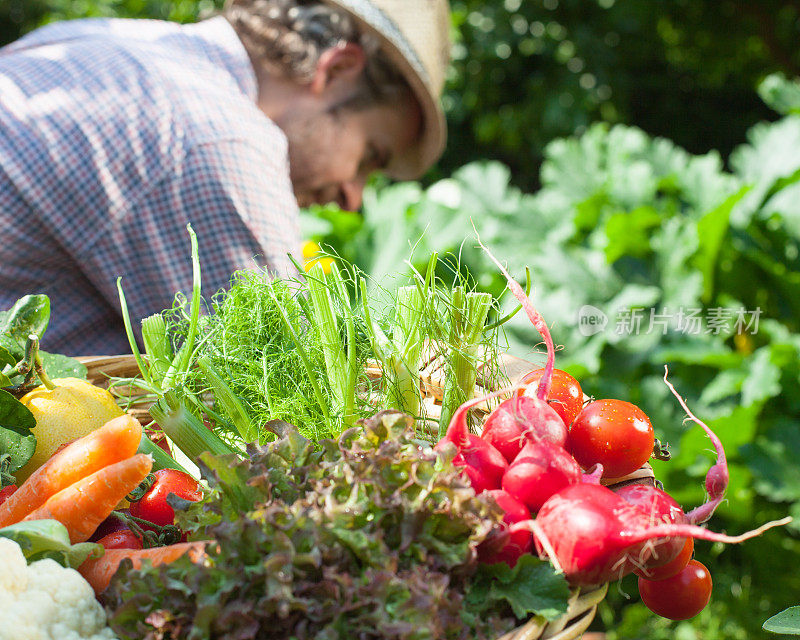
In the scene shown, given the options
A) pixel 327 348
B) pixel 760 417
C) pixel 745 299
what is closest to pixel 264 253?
pixel 327 348

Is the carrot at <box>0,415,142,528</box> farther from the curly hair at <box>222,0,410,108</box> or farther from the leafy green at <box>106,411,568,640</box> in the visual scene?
the curly hair at <box>222,0,410,108</box>

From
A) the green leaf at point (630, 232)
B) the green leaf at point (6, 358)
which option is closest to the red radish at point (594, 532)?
the green leaf at point (6, 358)

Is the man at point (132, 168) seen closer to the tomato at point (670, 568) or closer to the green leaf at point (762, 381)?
the tomato at point (670, 568)

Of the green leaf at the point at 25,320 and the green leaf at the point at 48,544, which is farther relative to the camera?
the green leaf at the point at 25,320

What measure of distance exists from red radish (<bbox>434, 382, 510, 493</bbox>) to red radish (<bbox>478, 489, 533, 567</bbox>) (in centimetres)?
4

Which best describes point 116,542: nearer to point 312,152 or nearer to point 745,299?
point 312,152

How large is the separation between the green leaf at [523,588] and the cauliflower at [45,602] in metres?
0.37

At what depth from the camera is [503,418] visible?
88cm

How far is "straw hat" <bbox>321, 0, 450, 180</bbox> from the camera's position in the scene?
185 centimetres

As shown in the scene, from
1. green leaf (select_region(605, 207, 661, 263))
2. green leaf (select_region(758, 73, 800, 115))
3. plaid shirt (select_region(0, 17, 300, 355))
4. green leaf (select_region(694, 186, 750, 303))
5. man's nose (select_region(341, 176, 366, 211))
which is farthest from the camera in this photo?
green leaf (select_region(758, 73, 800, 115))

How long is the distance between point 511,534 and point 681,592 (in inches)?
9.8

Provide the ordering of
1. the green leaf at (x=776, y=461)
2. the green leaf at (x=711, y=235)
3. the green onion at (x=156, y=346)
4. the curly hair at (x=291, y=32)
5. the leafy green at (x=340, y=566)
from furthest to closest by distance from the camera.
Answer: the green leaf at (x=711, y=235) → the green leaf at (x=776, y=461) → the curly hair at (x=291, y=32) → the green onion at (x=156, y=346) → the leafy green at (x=340, y=566)

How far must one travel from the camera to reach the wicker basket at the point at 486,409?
74cm

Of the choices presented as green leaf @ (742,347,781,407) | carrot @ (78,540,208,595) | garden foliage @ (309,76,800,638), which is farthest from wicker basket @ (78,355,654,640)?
green leaf @ (742,347,781,407)
